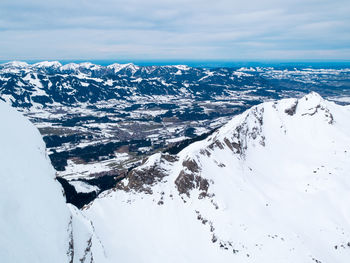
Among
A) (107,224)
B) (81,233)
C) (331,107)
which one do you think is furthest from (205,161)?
(331,107)

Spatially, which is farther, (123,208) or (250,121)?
(250,121)

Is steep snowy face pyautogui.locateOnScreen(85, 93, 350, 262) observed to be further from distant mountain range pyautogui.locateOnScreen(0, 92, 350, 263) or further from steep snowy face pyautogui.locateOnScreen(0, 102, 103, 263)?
steep snowy face pyautogui.locateOnScreen(0, 102, 103, 263)

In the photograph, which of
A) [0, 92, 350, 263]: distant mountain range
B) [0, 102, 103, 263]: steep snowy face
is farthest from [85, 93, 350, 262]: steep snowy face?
[0, 102, 103, 263]: steep snowy face

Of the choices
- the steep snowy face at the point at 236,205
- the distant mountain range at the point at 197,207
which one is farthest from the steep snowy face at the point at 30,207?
the steep snowy face at the point at 236,205

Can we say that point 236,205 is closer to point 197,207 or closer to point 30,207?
point 197,207

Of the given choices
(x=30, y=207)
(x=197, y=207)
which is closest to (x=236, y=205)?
(x=197, y=207)

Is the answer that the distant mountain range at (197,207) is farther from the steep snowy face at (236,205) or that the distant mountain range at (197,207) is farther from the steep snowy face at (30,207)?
the steep snowy face at (236,205)

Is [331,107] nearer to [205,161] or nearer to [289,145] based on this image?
[289,145]
